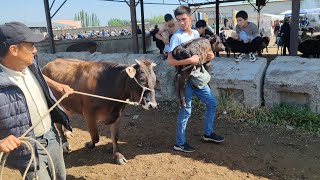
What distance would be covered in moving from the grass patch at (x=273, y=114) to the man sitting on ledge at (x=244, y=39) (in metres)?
1.02

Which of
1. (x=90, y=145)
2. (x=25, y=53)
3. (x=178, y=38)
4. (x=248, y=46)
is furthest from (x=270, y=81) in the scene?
(x=25, y=53)

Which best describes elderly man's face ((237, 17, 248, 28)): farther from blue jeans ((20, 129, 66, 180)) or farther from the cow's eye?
blue jeans ((20, 129, 66, 180))

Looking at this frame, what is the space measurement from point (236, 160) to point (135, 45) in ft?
21.1

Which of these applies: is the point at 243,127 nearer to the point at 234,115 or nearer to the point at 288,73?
the point at 234,115

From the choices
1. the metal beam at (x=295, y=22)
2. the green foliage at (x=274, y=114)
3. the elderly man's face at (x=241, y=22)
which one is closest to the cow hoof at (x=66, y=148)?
the green foliage at (x=274, y=114)

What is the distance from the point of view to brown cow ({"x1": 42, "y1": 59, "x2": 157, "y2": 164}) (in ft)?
13.0

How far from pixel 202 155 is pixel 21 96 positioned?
2.87 m

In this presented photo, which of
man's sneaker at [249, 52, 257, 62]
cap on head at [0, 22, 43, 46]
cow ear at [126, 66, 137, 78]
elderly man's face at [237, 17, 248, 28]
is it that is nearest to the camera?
cap on head at [0, 22, 43, 46]

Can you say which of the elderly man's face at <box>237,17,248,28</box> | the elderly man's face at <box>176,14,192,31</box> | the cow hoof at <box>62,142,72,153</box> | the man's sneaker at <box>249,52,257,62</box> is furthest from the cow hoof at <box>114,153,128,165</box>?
the elderly man's face at <box>237,17,248,28</box>

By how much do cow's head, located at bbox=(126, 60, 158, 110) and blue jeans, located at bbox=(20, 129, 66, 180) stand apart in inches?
53.8

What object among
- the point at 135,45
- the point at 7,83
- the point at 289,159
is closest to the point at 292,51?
the point at 289,159

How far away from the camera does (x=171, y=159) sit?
14.7 feet

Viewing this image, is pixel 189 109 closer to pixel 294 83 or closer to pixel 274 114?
pixel 274 114

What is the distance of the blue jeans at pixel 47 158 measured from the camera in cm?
258
